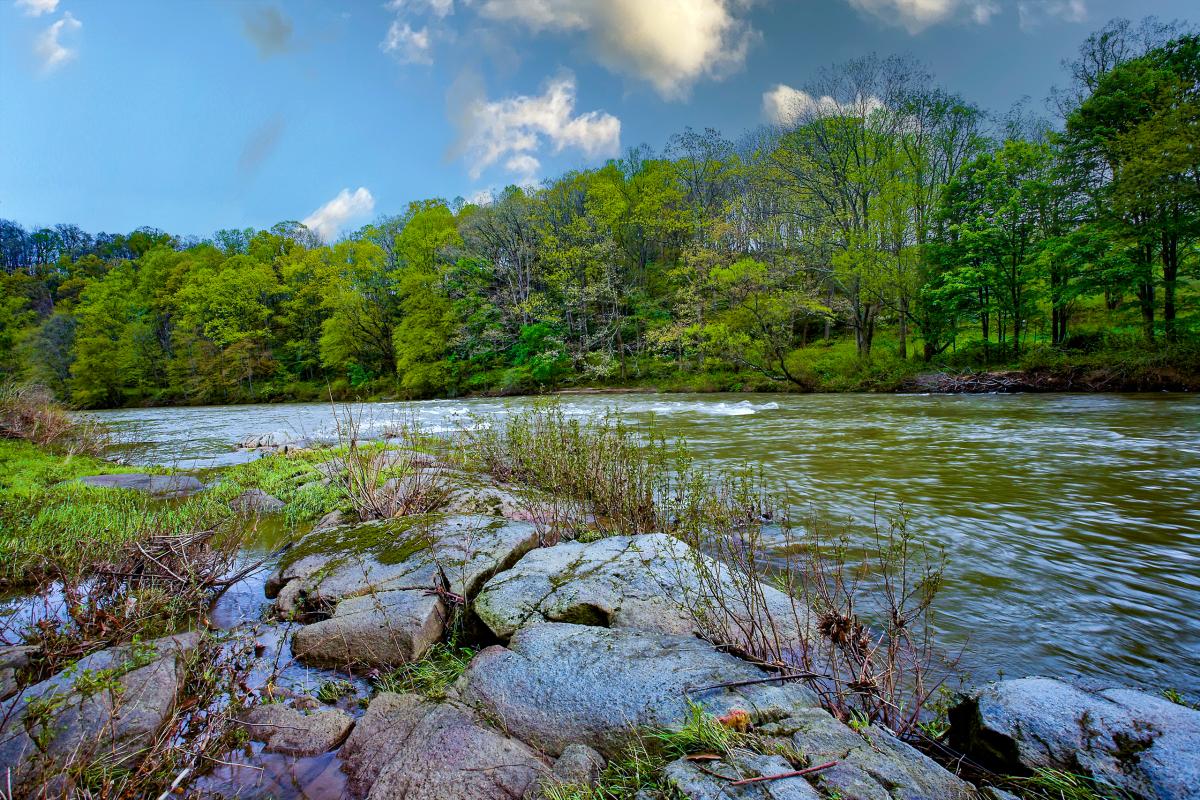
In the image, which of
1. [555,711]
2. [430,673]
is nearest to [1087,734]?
[555,711]

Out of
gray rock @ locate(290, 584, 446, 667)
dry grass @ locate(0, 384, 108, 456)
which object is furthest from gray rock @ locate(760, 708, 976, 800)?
dry grass @ locate(0, 384, 108, 456)

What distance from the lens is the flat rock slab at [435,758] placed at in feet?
6.64

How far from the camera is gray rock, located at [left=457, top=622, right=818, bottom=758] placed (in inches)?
86.3

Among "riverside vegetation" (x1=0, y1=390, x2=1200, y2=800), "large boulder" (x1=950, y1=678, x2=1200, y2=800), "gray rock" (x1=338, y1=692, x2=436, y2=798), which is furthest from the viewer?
"gray rock" (x1=338, y1=692, x2=436, y2=798)

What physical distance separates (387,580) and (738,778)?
3096mm

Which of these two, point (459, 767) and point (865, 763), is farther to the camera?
point (459, 767)

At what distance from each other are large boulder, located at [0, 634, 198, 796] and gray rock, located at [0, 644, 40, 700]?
178 mm

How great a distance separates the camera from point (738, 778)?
5.33 ft

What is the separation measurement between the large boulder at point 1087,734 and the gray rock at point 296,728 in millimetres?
2992

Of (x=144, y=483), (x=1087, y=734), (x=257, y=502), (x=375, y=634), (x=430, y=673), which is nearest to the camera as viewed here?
(x=1087, y=734)

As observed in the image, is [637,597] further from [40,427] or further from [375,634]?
[40,427]

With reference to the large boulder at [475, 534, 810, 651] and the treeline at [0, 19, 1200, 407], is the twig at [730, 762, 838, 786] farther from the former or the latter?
the treeline at [0, 19, 1200, 407]

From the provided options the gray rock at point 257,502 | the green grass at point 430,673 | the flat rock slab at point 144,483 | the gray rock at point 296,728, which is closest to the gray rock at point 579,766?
the green grass at point 430,673

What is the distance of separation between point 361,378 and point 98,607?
4020 cm
